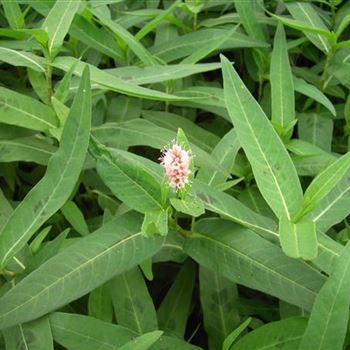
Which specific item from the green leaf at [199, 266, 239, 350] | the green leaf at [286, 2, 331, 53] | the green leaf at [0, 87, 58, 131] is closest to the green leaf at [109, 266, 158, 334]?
the green leaf at [199, 266, 239, 350]

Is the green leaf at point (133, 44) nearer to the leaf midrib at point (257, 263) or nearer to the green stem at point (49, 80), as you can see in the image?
the green stem at point (49, 80)

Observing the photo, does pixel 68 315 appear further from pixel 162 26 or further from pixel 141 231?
pixel 162 26

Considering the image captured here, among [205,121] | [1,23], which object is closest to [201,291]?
[205,121]

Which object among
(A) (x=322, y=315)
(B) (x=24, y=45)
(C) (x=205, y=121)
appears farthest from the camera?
(C) (x=205, y=121)

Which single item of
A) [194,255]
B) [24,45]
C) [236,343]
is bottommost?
[236,343]

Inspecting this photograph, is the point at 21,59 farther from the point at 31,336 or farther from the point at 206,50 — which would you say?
the point at 31,336

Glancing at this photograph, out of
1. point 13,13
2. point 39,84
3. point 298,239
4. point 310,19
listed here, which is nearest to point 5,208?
point 39,84

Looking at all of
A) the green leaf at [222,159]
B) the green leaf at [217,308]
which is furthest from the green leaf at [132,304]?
the green leaf at [222,159]
